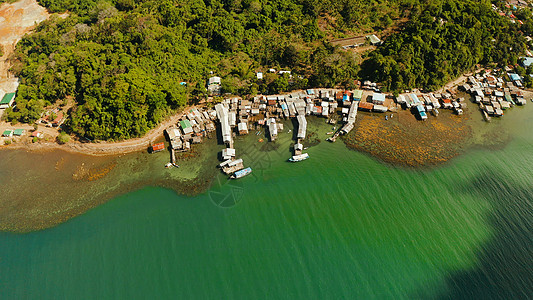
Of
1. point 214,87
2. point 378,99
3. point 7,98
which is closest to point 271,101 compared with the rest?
point 214,87

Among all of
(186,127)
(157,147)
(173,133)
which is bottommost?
(157,147)

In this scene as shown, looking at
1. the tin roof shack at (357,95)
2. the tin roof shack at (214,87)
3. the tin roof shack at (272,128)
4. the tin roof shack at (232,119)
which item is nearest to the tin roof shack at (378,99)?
the tin roof shack at (357,95)

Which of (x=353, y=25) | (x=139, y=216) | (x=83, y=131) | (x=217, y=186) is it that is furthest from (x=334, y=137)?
(x=83, y=131)

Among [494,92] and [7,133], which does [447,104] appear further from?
[7,133]

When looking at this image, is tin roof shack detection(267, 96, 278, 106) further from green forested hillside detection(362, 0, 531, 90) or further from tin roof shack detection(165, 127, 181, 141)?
green forested hillside detection(362, 0, 531, 90)

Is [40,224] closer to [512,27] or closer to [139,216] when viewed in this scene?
[139,216]

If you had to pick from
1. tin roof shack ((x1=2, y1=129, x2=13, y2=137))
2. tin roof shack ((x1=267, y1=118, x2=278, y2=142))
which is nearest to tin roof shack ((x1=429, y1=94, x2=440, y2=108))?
tin roof shack ((x1=267, y1=118, x2=278, y2=142))

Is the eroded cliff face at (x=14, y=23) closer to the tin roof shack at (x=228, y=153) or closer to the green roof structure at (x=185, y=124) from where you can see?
the green roof structure at (x=185, y=124)
